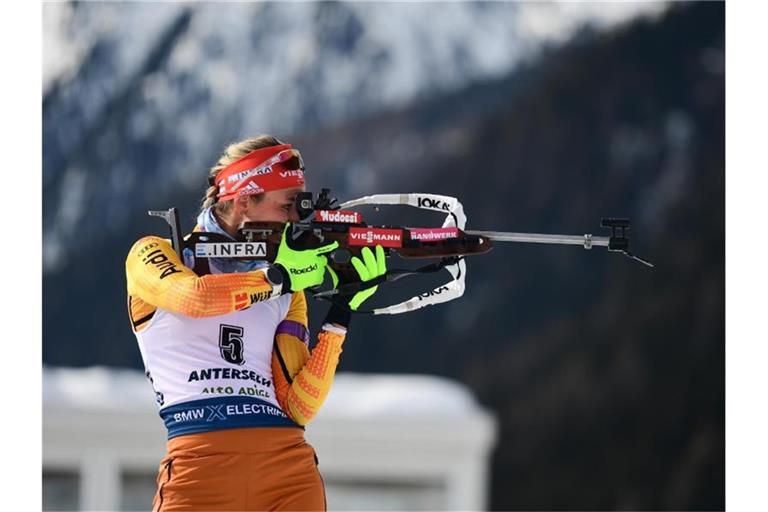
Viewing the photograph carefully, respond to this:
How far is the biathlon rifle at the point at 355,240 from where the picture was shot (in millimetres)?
2637

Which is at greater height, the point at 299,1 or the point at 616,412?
the point at 299,1

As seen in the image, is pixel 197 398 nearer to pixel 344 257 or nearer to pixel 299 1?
pixel 344 257

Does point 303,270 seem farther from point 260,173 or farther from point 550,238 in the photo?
point 550,238

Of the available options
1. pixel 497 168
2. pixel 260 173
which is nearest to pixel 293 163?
pixel 260 173

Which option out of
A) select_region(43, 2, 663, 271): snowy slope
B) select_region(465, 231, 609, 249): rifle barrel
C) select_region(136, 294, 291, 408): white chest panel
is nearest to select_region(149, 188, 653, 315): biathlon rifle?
select_region(465, 231, 609, 249): rifle barrel

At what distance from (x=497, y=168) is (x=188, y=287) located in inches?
370

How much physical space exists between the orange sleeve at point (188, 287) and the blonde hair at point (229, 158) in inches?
8.6

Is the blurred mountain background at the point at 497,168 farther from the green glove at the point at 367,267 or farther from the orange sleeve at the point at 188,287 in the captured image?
the orange sleeve at the point at 188,287

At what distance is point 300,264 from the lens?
102 inches

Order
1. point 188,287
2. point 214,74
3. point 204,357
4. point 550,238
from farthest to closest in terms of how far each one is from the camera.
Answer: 1. point 214,74
2. point 550,238
3. point 204,357
4. point 188,287

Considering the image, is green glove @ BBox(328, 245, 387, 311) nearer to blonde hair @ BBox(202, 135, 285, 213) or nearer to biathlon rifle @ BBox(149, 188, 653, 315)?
biathlon rifle @ BBox(149, 188, 653, 315)
